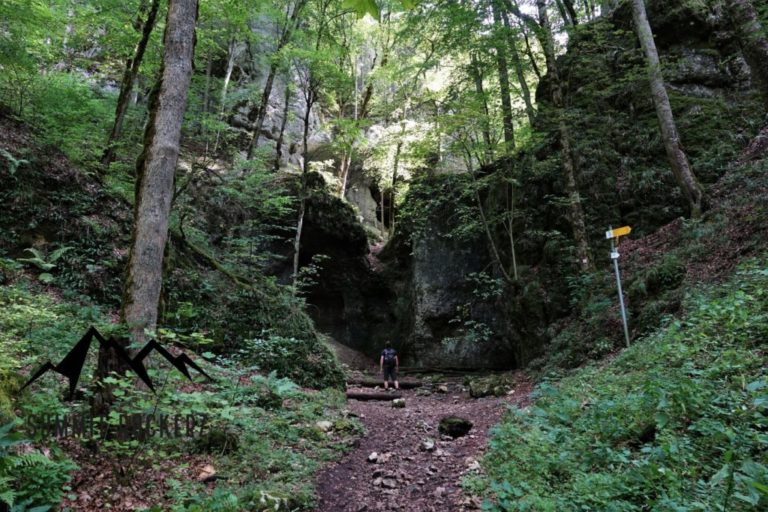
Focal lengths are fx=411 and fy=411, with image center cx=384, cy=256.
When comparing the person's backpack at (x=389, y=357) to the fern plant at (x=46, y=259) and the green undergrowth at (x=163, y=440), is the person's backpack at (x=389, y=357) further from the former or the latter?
the fern plant at (x=46, y=259)

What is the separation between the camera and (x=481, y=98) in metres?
12.9

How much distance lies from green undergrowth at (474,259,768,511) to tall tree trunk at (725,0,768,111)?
3028mm

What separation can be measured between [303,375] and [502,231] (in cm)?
932

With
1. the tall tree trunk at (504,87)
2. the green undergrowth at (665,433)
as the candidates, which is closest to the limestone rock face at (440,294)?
the tall tree trunk at (504,87)

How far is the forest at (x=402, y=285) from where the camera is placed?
3.64 m

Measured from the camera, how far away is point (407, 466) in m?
5.56

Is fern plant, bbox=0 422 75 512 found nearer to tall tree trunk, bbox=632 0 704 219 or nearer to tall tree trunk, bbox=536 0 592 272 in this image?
tall tree trunk, bbox=536 0 592 272

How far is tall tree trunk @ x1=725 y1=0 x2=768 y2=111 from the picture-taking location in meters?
6.30

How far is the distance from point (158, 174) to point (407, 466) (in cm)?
494

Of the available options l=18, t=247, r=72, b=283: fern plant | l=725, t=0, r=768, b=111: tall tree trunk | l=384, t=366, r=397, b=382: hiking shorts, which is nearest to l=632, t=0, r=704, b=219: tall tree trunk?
l=725, t=0, r=768, b=111: tall tree trunk

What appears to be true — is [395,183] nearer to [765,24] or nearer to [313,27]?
[313,27]

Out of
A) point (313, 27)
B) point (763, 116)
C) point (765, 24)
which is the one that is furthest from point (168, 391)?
point (313, 27)

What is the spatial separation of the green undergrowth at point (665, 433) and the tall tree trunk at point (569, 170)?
5.18 m

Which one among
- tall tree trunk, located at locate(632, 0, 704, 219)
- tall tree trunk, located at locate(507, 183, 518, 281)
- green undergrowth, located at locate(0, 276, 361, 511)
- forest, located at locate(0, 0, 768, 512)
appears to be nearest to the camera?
green undergrowth, located at locate(0, 276, 361, 511)
